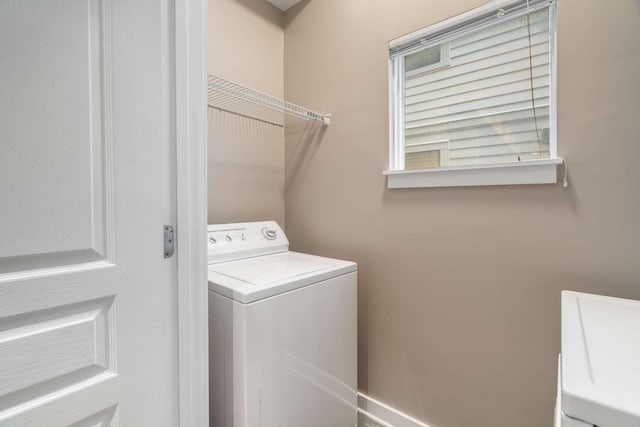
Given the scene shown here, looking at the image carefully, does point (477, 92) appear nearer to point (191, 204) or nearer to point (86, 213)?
point (191, 204)

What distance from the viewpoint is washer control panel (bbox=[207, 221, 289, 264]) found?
1.51m

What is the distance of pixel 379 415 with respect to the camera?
1.65 meters

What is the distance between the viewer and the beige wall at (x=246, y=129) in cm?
172

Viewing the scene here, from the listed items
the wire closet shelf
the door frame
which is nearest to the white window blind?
the wire closet shelf

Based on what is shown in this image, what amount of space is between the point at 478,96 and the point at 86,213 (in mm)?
1580

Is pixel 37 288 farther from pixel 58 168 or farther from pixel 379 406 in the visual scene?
pixel 379 406

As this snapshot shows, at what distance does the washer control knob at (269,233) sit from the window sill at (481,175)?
743mm

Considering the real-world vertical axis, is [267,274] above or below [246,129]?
below

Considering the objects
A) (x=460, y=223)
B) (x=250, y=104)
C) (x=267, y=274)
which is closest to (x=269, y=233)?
(x=267, y=274)

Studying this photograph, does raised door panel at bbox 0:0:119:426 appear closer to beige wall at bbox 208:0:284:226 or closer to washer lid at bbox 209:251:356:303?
washer lid at bbox 209:251:356:303

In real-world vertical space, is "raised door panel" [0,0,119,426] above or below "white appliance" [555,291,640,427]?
above

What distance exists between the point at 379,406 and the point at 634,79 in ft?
5.95

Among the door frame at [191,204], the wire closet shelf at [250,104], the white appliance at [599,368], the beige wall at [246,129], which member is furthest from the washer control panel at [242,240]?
the white appliance at [599,368]

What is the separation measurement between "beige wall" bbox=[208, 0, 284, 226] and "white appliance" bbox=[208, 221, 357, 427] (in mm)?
279
